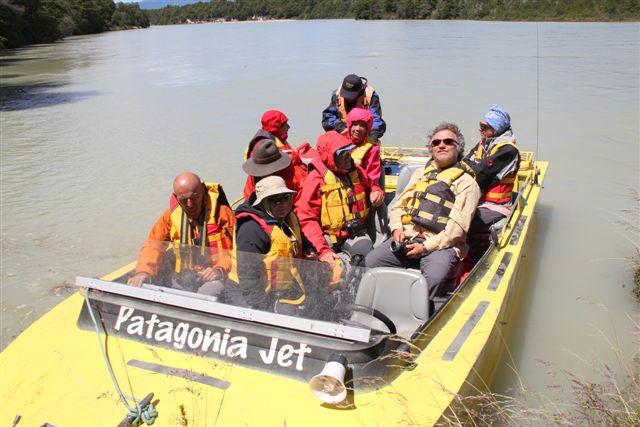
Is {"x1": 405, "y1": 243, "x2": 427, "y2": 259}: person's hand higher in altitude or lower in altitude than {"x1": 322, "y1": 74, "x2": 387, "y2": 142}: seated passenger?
lower

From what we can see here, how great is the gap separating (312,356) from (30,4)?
43.3 m

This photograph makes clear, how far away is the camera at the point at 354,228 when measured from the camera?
3.68 metres

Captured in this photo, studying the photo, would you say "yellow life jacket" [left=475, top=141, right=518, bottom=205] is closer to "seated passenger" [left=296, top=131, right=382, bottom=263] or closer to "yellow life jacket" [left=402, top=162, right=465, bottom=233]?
"yellow life jacket" [left=402, top=162, right=465, bottom=233]

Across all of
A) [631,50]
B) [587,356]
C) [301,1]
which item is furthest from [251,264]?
[301,1]

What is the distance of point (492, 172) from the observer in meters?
4.11

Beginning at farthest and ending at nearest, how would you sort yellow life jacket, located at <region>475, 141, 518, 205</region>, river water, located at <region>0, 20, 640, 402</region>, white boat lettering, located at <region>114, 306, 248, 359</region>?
river water, located at <region>0, 20, 640, 402</region> < yellow life jacket, located at <region>475, 141, 518, 205</region> < white boat lettering, located at <region>114, 306, 248, 359</region>

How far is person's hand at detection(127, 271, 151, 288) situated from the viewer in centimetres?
280

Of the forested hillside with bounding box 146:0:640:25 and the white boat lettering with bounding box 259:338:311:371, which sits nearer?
the white boat lettering with bounding box 259:338:311:371

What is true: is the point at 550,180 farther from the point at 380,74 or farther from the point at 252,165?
the point at 380,74

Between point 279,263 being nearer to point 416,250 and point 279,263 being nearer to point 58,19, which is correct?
point 416,250

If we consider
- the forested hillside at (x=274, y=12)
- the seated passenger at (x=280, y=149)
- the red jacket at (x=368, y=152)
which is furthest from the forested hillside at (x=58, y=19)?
the red jacket at (x=368, y=152)

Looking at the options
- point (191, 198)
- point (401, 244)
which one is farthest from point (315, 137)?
point (191, 198)

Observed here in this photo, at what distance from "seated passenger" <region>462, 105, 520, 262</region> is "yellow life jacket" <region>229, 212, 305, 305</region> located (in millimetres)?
1603

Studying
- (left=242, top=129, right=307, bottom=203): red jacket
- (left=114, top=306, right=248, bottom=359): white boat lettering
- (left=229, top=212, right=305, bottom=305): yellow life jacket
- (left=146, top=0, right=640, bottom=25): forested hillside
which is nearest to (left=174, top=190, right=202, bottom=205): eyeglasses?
(left=229, top=212, right=305, bottom=305): yellow life jacket
